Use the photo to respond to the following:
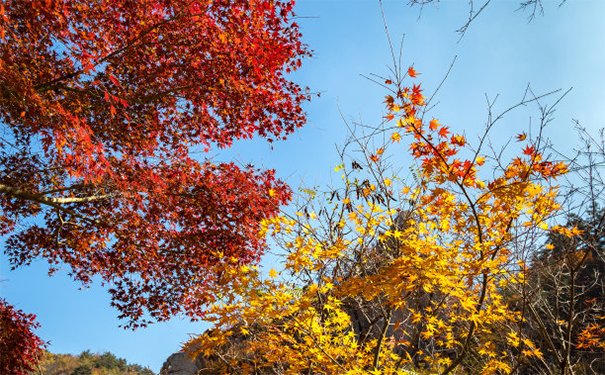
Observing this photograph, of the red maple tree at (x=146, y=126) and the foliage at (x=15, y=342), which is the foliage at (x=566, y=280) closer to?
the red maple tree at (x=146, y=126)

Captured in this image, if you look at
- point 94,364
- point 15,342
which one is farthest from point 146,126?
point 94,364

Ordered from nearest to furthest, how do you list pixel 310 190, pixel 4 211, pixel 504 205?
1. pixel 504 205
2. pixel 310 190
3. pixel 4 211

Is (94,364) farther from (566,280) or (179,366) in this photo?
(566,280)

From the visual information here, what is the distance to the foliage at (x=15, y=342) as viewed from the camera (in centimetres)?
738

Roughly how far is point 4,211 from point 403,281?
25.5 feet

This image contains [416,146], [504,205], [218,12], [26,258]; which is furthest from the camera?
[26,258]

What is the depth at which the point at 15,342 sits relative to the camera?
7.46 meters

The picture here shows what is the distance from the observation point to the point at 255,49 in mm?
5480

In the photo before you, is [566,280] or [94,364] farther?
[94,364]

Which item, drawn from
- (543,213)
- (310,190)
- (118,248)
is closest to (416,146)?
(543,213)

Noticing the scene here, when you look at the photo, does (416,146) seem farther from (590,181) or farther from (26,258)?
(26,258)

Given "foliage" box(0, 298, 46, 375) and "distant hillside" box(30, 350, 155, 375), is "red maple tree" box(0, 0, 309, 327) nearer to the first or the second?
"foliage" box(0, 298, 46, 375)

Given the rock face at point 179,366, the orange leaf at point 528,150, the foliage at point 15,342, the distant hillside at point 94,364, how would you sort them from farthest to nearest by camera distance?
the distant hillside at point 94,364 < the rock face at point 179,366 < the foliage at point 15,342 < the orange leaf at point 528,150

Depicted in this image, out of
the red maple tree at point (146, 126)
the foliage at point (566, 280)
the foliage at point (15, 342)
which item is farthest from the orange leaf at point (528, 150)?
the foliage at point (15, 342)
